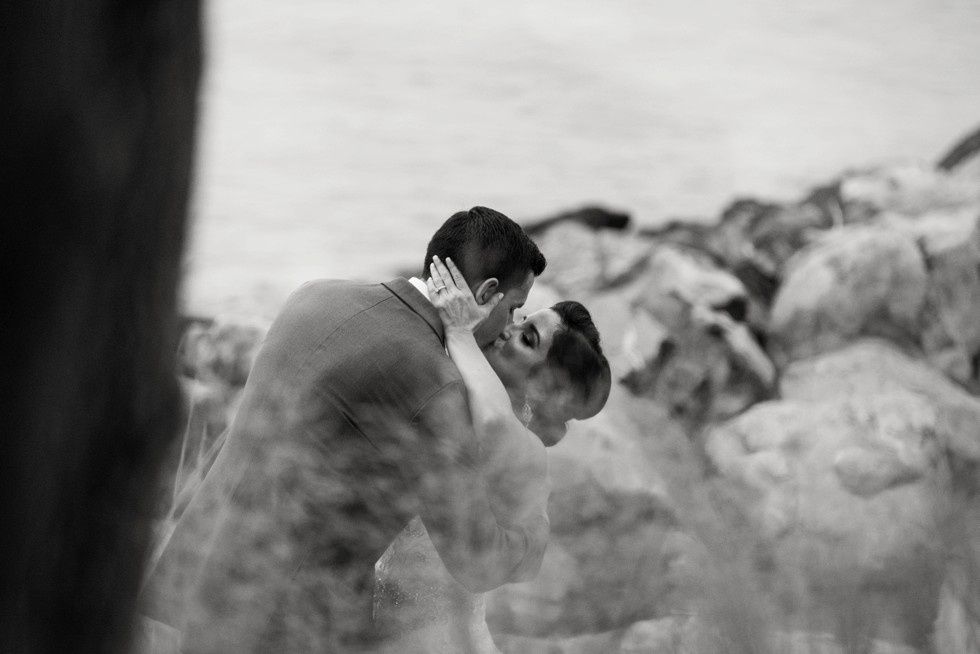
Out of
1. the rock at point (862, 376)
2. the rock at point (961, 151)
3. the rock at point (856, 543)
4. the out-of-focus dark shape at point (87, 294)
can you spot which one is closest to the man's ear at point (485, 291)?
the rock at point (856, 543)

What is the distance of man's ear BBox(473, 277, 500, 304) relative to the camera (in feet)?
6.37

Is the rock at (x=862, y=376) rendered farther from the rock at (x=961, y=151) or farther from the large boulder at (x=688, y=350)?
the rock at (x=961, y=151)

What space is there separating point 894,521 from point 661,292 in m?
4.15

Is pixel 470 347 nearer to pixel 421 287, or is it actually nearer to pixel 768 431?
pixel 421 287

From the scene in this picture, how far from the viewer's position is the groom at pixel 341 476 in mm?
1291

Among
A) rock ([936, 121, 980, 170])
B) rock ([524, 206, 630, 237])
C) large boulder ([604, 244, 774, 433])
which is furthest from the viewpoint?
rock ([936, 121, 980, 170])

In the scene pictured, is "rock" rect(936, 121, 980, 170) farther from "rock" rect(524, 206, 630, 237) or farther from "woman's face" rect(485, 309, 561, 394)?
"woman's face" rect(485, 309, 561, 394)

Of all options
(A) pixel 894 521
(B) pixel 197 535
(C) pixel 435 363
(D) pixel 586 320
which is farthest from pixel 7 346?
(D) pixel 586 320

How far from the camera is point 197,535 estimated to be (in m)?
1.57

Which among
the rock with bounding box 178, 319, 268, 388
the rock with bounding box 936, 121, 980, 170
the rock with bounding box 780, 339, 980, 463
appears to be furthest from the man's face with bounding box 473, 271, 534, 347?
the rock with bounding box 936, 121, 980, 170

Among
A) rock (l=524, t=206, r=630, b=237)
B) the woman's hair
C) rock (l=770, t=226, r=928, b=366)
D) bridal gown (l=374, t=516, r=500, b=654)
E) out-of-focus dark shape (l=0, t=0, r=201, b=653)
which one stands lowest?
rock (l=524, t=206, r=630, b=237)

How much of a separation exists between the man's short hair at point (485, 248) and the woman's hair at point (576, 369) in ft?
0.44

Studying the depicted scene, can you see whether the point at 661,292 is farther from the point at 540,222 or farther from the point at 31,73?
the point at 31,73

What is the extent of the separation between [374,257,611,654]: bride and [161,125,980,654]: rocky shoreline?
90 millimetres
